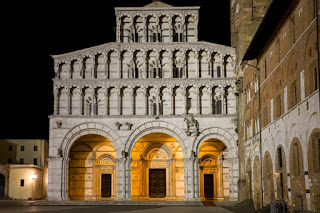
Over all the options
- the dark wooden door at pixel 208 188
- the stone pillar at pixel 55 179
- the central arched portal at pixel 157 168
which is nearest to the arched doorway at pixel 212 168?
the dark wooden door at pixel 208 188

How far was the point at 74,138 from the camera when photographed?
3650 centimetres

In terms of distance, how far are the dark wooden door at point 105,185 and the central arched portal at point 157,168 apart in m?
1.95

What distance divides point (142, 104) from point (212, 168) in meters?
8.36

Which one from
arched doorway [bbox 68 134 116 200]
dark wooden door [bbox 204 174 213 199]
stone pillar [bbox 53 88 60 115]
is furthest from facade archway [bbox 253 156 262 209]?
stone pillar [bbox 53 88 60 115]

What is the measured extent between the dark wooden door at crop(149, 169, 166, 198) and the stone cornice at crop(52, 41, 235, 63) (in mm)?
10241

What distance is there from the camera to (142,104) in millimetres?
36875

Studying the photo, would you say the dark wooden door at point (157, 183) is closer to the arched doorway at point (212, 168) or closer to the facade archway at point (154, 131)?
the arched doorway at point (212, 168)

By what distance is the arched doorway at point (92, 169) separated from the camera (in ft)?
127

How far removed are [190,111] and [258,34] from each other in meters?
12.9

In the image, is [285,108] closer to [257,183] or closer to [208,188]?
[257,183]

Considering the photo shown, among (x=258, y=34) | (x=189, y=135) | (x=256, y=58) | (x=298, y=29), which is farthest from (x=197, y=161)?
(x=298, y=29)

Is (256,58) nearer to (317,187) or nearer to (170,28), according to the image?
(170,28)

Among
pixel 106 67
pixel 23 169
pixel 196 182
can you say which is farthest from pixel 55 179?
pixel 23 169

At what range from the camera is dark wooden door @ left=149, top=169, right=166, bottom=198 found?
129 ft
